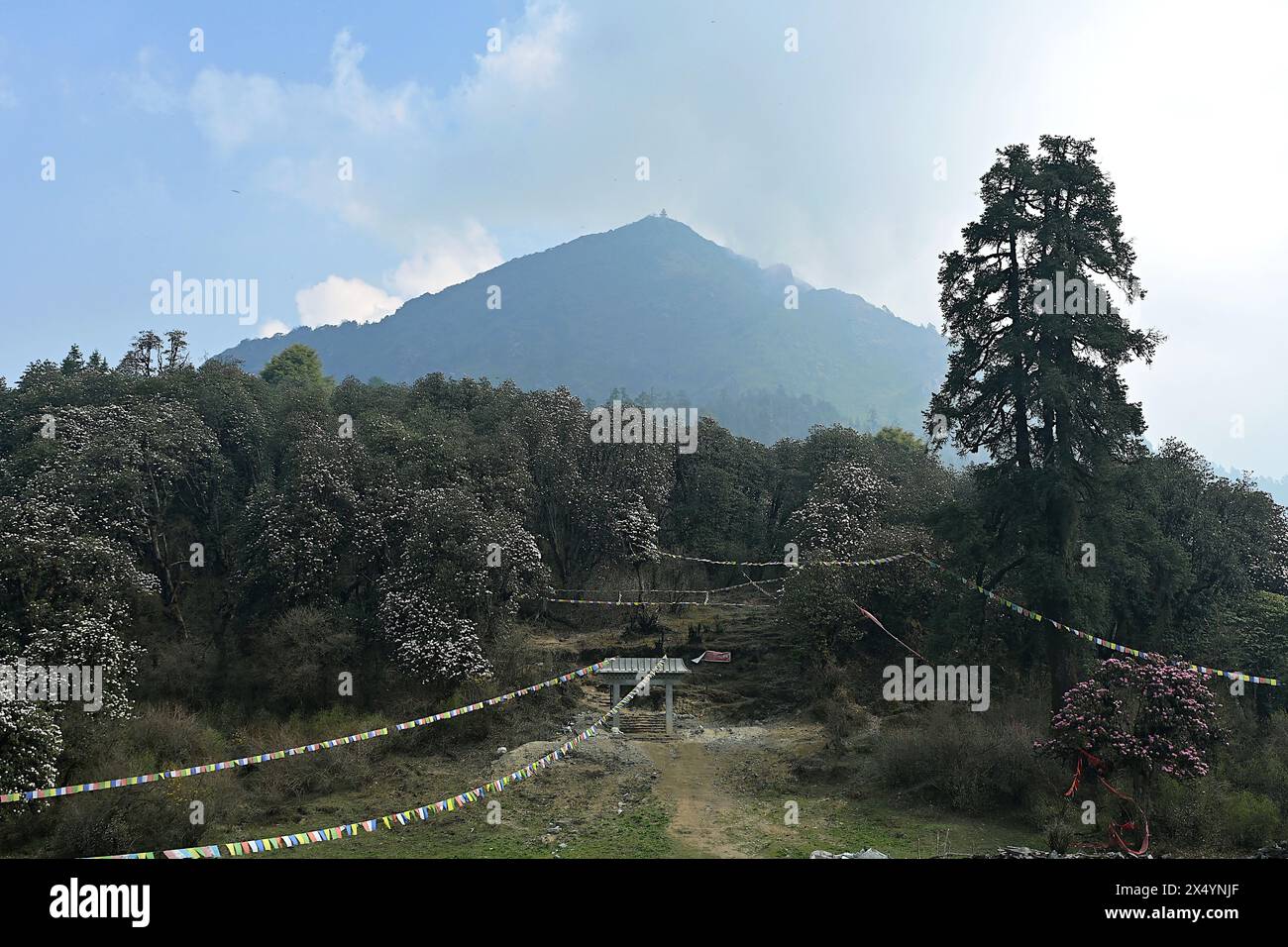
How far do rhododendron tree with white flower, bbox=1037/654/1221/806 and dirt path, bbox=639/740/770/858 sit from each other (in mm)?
6377

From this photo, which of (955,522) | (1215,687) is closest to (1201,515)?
(1215,687)

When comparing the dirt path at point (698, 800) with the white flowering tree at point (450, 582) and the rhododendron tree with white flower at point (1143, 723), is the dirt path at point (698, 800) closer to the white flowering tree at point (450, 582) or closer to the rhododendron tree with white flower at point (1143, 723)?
the white flowering tree at point (450, 582)

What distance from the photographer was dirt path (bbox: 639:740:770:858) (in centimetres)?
1581

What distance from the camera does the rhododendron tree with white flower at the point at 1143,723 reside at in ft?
46.9

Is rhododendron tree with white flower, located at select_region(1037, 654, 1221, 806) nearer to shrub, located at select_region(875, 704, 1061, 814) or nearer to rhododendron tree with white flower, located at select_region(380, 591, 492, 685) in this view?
shrub, located at select_region(875, 704, 1061, 814)

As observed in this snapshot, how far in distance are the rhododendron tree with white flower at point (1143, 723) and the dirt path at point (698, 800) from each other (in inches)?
251

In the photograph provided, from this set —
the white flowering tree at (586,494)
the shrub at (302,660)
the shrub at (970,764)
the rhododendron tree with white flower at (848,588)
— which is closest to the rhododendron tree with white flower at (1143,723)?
the shrub at (970,764)

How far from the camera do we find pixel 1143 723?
48.2 ft

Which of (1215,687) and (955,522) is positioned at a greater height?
(955,522)

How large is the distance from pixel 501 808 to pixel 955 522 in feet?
41.7

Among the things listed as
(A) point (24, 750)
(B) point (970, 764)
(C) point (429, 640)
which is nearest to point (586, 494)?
(C) point (429, 640)
